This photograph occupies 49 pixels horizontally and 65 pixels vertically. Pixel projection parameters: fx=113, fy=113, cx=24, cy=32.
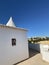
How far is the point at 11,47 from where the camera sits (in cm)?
1334

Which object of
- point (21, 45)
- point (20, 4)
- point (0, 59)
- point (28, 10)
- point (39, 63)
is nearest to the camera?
point (0, 59)

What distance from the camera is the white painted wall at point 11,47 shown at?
12.2m

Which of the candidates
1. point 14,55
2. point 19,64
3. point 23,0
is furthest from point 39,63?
point 23,0

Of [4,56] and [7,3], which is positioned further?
[7,3]

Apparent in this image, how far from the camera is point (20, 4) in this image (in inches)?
744

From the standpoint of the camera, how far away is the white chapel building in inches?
483

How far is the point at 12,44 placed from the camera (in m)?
13.5

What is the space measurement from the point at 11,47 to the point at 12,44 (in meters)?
0.40

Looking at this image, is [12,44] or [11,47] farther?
[12,44]

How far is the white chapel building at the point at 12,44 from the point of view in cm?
1227

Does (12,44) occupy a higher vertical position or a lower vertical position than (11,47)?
higher

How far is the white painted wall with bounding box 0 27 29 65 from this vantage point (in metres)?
12.2

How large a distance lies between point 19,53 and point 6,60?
8.34ft

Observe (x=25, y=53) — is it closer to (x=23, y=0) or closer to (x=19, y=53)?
(x=19, y=53)
